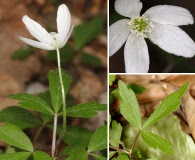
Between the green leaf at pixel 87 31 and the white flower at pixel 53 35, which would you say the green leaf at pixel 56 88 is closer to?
the white flower at pixel 53 35

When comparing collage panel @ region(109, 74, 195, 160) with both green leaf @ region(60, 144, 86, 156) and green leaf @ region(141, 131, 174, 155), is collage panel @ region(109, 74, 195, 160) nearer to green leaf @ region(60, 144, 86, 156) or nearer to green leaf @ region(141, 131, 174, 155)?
green leaf @ region(141, 131, 174, 155)

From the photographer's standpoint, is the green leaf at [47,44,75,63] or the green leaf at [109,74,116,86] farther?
the green leaf at [47,44,75,63]

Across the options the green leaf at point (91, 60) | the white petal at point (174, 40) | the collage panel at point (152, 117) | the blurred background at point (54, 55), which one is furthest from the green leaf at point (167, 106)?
the green leaf at point (91, 60)

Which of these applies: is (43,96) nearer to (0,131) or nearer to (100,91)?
(0,131)

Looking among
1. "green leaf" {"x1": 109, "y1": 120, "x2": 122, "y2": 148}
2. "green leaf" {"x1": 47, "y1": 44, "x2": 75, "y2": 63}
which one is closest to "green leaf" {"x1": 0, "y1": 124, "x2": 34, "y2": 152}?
"green leaf" {"x1": 109, "y1": 120, "x2": 122, "y2": 148}

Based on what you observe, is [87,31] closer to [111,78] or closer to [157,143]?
[111,78]

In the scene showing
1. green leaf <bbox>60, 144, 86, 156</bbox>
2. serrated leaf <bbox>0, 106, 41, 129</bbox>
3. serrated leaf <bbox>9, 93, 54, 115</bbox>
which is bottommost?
green leaf <bbox>60, 144, 86, 156</bbox>

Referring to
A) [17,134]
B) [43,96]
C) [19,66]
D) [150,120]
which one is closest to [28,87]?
[19,66]
